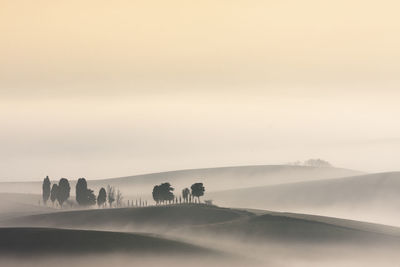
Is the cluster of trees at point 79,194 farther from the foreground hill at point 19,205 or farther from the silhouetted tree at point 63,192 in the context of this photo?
the foreground hill at point 19,205

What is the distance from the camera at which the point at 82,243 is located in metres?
95.9

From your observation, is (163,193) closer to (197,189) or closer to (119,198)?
(197,189)

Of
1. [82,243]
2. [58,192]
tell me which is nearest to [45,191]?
[58,192]

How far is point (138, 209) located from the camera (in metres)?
123

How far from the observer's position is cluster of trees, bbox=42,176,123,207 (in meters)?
130

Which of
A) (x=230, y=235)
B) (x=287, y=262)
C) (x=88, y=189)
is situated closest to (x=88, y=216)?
(x=88, y=189)

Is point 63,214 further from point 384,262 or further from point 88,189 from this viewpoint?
point 384,262

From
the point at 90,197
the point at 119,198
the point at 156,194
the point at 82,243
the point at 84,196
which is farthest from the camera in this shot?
the point at 119,198

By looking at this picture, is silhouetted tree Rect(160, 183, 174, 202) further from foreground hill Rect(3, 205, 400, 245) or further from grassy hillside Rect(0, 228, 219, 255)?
grassy hillside Rect(0, 228, 219, 255)

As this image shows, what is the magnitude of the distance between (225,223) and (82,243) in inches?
752

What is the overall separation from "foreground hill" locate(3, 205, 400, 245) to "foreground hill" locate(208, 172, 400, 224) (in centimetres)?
1961

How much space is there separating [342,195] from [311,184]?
14248 millimetres

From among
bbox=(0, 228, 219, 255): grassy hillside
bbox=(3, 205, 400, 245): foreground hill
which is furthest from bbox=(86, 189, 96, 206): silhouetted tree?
bbox=(0, 228, 219, 255): grassy hillside

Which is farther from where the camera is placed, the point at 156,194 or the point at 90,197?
the point at 90,197
